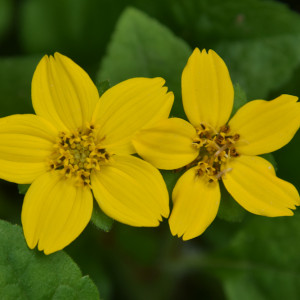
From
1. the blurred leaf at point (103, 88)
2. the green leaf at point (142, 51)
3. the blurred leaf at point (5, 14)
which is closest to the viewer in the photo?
the blurred leaf at point (103, 88)

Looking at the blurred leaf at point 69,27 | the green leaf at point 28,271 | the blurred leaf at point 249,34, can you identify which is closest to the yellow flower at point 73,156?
the green leaf at point 28,271

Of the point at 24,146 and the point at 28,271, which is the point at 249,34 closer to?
the point at 24,146

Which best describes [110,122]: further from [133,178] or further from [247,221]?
[247,221]

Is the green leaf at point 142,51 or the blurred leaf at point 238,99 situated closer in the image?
the blurred leaf at point 238,99

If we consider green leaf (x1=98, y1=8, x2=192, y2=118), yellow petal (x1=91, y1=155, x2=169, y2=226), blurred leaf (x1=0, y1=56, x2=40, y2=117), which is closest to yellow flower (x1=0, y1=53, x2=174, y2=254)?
yellow petal (x1=91, y1=155, x2=169, y2=226)

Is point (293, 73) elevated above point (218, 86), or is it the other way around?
point (218, 86)

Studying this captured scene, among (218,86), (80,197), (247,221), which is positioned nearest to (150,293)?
(247,221)

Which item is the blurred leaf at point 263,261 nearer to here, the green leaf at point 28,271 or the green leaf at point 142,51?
the green leaf at point 142,51
